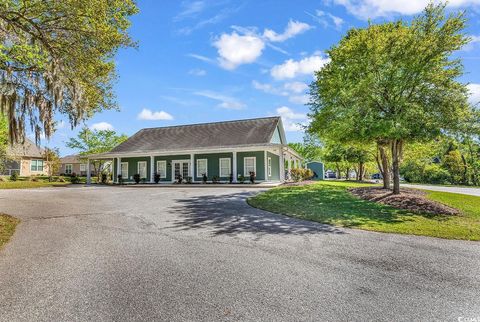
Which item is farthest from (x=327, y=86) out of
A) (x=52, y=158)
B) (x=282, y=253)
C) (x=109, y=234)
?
(x=52, y=158)

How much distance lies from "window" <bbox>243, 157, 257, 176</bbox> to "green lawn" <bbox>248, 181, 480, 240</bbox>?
33.5 ft

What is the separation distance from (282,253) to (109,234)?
4.37 m

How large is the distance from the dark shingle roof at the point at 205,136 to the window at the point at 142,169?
128 cm

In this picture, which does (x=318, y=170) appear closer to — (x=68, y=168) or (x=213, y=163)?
(x=213, y=163)

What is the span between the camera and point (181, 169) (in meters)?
25.7

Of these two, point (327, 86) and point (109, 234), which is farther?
point (327, 86)

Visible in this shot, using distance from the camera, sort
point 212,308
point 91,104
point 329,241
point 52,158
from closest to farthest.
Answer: point 212,308 → point 329,241 → point 91,104 → point 52,158

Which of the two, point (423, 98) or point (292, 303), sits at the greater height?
point (423, 98)

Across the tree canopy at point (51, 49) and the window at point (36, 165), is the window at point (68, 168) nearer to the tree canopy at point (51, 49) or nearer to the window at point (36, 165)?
the window at point (36, 165)

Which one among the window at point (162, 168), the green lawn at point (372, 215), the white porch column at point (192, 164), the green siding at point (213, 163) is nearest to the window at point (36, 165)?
the window at point (162, 168)

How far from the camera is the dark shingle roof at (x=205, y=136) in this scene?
2456cm

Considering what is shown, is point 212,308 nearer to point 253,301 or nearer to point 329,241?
point 253,301

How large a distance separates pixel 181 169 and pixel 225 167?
4.33 m

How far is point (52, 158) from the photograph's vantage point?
1486 inches
